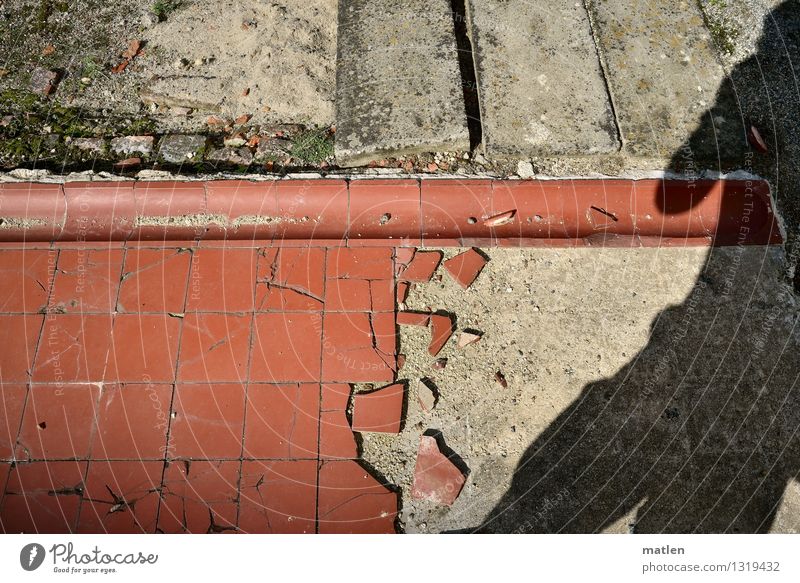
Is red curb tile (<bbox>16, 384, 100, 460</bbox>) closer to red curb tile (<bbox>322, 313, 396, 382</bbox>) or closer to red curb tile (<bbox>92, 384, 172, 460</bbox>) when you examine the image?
red curb tile (<bbox>92, 384, 172, 460</bbox>)

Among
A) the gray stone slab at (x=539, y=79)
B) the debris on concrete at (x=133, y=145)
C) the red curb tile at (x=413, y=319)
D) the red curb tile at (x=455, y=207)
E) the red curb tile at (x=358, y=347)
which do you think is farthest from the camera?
the debris on concrete at (x=133, y=145)

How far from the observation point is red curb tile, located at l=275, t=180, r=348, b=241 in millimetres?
3473

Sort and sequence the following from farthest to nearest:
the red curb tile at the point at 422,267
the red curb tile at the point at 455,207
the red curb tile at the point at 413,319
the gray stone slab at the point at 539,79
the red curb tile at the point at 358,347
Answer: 1. the gray stone slab at the point at 539,79
2. the red curb tile at the point at 455,207
3. the red curb tile at the point at 422,267
4. the red curb tile at the point at 413,319
5. the red curb tile at the point at 358,347

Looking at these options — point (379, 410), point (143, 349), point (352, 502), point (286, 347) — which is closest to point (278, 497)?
point (352, 502)

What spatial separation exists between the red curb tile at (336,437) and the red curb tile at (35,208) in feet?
7.09

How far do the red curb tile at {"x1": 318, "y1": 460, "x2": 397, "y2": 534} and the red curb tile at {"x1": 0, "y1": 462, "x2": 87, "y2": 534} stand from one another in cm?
131

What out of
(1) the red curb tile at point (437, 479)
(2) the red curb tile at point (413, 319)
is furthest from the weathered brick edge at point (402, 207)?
(1) the red curb tile at point (437, 479)

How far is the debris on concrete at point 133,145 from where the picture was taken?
371 cm

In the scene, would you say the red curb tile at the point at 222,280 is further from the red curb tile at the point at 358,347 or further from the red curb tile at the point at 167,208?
the red curb tile at the point at 358,347

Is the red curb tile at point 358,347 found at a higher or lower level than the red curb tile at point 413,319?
lower

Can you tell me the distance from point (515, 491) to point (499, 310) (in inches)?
39.9

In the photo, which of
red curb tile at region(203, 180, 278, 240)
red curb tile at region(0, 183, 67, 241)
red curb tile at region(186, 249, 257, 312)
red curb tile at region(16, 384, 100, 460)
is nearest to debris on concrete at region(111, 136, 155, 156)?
red curb tile at region(0, 183, 67, 241)
